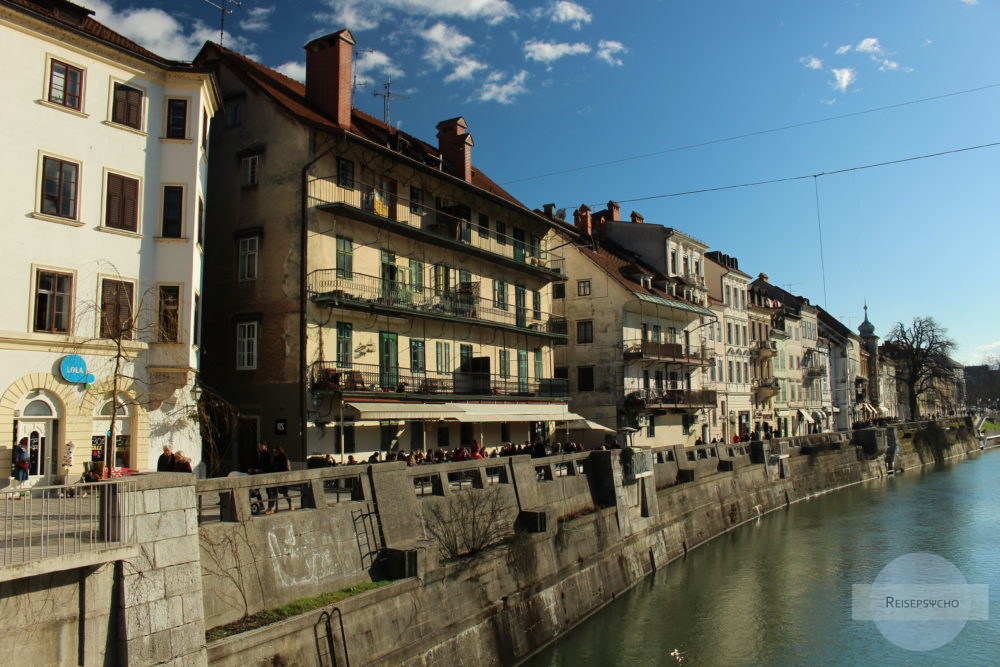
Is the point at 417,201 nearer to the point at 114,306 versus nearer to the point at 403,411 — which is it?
the point at 403,411

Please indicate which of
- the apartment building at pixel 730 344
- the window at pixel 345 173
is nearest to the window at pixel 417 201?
the window at pixel 345 173

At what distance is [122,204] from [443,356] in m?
14.5

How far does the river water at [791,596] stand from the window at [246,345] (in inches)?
575

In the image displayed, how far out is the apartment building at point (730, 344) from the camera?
57.0m

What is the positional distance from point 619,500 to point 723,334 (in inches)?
1461

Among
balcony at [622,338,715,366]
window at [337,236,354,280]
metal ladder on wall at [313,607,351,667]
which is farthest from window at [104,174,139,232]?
balcony at [622,338,715,366]

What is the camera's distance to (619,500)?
23891 millimetres

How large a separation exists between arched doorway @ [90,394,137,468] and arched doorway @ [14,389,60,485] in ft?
3.20

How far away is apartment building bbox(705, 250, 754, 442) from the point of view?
57.0 meters

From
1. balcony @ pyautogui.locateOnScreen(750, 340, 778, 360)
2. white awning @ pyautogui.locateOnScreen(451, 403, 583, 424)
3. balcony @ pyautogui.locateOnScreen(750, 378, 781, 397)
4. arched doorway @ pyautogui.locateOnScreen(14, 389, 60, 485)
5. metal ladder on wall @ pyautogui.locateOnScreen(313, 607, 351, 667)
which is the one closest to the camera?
metal ladder on wall @ pyautogui.locateOnScreen(313, 607, 351, 667)

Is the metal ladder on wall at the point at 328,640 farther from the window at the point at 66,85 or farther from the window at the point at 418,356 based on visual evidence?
the window at the point at 418,356

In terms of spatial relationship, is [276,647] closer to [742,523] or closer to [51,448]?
[51,448]

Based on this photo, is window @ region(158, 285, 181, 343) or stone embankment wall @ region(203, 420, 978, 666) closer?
stone embankment wall @ region(203, 420, 978, 666)
